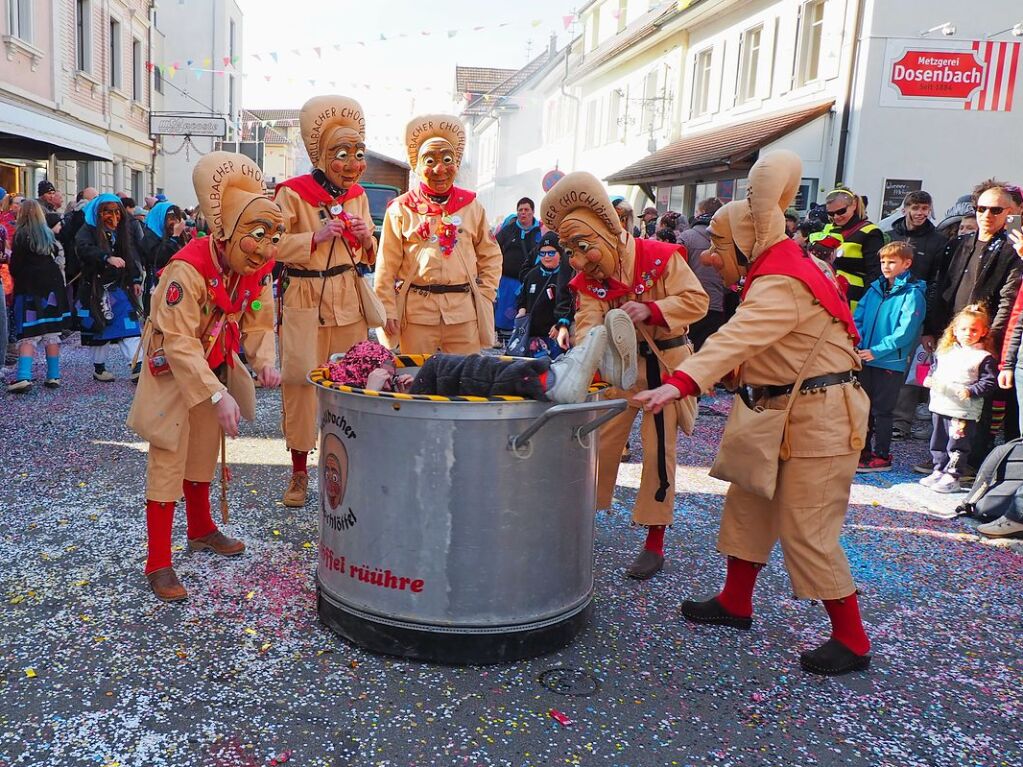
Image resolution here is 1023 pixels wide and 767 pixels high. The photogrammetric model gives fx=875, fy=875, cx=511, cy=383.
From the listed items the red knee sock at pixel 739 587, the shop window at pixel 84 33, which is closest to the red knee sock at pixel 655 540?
the red knee sock at pixel 739 587

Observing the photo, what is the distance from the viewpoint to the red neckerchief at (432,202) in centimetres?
497

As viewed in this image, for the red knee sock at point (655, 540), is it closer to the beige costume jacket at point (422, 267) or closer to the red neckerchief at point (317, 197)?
the beige costume jacket at point (422, 267)

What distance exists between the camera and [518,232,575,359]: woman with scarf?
7.07m

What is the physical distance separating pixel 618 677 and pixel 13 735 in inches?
77.4

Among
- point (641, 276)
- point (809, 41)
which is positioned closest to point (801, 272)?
point (641, 276)

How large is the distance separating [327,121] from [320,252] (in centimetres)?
69

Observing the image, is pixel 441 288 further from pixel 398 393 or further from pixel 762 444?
pixel 762 444

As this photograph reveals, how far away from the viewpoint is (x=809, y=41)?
1631 centimetres

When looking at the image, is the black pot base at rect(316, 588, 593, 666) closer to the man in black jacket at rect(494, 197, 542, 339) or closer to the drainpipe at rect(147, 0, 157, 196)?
the man in black jacket at rect(494, 197, 542, 339)

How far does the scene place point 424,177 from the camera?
16.1 ft

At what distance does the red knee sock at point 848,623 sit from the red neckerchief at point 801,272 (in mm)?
995

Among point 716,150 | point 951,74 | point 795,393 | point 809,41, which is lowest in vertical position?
point 795,393

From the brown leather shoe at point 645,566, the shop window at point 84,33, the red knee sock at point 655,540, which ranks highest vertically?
the shop window at point 84,33

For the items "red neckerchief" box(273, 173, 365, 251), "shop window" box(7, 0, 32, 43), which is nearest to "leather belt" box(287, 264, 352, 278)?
"red neckerchief" box(273, 173, 365, 251)
